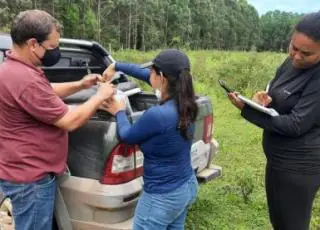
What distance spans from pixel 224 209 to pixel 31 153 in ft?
8.98

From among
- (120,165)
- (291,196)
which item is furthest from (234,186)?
(120,165)

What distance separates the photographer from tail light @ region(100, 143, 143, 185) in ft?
9.33

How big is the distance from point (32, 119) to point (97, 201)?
680mm

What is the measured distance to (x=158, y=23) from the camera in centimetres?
6544

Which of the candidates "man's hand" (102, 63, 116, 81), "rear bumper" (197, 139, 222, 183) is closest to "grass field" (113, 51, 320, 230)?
"rear bumper" (197, 139, 222, 183)

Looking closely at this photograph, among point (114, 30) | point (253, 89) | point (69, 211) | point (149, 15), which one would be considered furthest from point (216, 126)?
point (149, 15)

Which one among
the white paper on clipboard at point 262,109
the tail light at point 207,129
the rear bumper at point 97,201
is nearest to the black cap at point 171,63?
the white paper on clipboard at point 262,109

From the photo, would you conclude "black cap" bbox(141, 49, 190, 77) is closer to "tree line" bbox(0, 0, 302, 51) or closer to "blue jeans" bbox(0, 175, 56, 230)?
"blue jeans" bbox(0, 175, 56, 230)

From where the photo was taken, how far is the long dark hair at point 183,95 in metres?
2.41

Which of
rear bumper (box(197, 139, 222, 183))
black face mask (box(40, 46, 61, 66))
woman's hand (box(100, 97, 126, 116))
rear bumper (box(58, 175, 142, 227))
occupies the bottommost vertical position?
rear bumper (box(197, 139, 222, 183))

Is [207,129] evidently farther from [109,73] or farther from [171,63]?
[171,63]

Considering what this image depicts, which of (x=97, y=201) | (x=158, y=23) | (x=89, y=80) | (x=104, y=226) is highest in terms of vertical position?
(x=89, y=80)

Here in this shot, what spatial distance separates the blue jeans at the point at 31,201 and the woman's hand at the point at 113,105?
55 cm

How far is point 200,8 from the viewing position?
82875 millimetres
